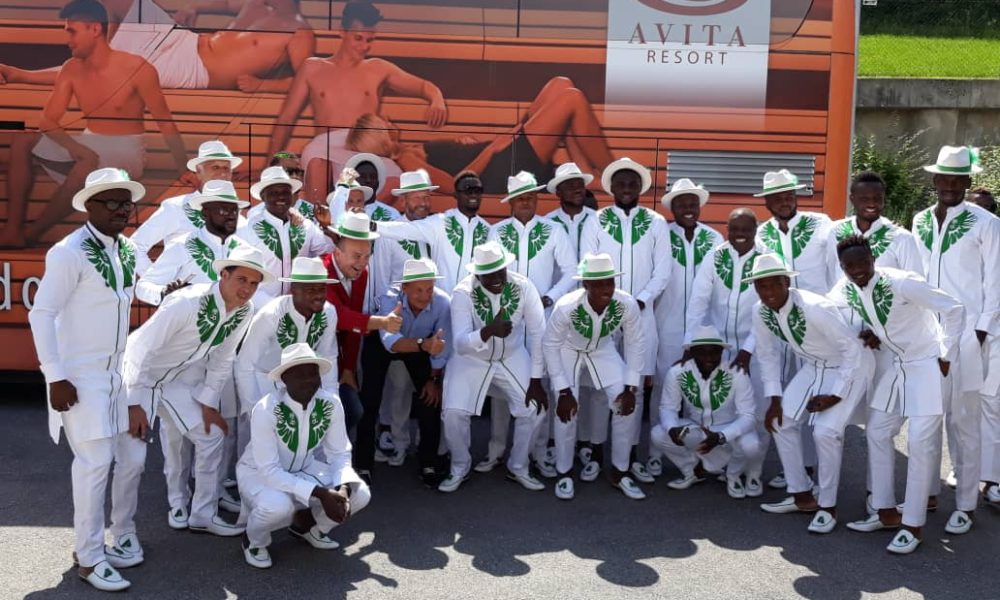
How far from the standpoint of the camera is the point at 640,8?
7.83m

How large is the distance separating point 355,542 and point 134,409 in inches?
53.6

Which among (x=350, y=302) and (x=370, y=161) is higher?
(x=370, y=161)

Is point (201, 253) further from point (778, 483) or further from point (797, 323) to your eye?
point (778, 483)

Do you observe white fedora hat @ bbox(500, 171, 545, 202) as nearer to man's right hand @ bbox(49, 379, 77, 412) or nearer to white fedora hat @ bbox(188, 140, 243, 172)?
white fedora hat @ bbox(188, 140, 243, 172)

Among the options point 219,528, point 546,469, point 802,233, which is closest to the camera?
point 219,528

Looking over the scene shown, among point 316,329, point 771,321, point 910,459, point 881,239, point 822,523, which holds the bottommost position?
point 822,523

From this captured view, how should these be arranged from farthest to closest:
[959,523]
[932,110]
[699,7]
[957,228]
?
[932,110], [699,7], [957,228], [959,523]

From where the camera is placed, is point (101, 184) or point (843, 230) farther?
point (843, 230)

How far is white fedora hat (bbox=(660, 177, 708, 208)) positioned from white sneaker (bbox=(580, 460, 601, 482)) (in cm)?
194

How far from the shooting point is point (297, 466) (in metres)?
5.60

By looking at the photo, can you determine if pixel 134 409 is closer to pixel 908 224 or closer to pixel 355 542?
pixel 355 542

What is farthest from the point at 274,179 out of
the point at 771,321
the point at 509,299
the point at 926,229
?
the point at 926,229

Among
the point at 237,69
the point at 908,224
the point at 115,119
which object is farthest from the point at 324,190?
the point at 908,224

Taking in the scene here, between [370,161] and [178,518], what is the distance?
3.10m
